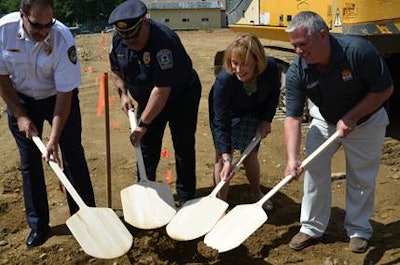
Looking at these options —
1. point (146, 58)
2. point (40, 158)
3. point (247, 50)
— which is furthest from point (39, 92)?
point (247, 50)

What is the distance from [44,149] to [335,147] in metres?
1.98

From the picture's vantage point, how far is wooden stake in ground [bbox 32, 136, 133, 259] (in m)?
3.43

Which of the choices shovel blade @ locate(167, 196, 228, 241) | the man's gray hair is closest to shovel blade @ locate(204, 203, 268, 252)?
shovel blade @ locate(167, 196, 228, 241)

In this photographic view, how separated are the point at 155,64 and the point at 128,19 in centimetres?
38

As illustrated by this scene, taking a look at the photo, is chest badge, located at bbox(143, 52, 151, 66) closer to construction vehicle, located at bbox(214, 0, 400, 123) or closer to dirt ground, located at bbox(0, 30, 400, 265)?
dirt ground, located at bbox(0, 30, 400, 265)

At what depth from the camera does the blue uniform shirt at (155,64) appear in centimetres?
383

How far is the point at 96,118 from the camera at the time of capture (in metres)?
8.48

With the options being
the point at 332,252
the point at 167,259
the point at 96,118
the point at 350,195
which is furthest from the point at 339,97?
the point at 96,118

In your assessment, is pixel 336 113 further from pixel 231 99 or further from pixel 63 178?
pixel 63 178

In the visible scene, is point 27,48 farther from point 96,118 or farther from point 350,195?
point 96,118

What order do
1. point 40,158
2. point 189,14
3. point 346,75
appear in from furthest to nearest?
1. point 189,14
2. point 40,158
3. point 346,75

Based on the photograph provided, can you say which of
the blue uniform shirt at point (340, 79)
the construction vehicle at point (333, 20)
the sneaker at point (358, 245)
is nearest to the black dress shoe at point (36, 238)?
the blue uniform shirt at point (340, 79)

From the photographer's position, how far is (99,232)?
357 cm

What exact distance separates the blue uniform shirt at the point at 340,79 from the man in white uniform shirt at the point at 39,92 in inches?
58.8
